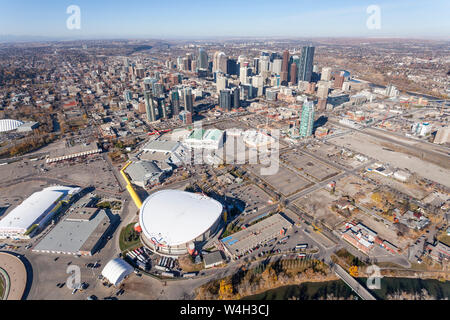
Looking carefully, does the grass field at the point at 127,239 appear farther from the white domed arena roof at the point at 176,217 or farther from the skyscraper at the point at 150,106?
the skyscraper at the point at 150,106

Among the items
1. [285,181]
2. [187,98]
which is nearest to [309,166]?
[285,181]

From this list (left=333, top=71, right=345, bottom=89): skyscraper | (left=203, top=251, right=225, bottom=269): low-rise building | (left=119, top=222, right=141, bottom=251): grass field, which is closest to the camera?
(left=203, top=251, right=225, bottom=269): low-rise building

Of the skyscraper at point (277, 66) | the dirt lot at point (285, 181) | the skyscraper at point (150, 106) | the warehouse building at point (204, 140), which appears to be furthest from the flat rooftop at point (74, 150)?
the skyscraper at point (277, 66)

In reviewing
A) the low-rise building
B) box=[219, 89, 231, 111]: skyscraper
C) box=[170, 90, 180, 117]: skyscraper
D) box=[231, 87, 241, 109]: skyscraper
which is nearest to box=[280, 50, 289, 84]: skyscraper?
box=[231, 87, 241, 109]: skyscraper

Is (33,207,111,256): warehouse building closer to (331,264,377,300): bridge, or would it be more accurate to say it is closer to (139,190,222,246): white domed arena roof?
(139,190,222,246): white domed arena roof
